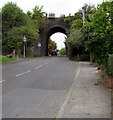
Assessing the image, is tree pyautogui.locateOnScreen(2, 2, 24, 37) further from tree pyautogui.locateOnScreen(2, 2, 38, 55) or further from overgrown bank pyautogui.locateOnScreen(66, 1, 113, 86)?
overgrown bank pyautogui.locateOnScreen(66, 1, 113, 86)

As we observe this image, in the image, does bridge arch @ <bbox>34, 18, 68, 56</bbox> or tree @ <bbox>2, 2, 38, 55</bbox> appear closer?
tree @ <bbox>2, 2, 38, 55</bbox>

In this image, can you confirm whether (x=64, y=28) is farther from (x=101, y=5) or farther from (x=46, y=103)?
(x=46, y=103)

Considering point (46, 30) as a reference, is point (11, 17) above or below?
above

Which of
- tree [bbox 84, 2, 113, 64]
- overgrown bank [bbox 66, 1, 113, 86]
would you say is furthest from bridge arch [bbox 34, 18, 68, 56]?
tree [bbox 84, 2, 113, 64]

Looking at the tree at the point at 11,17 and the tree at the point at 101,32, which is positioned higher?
the tree at the point at 11,17

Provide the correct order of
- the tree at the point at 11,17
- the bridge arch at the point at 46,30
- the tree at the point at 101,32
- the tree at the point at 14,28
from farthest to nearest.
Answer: the bridge arch at the point at 46,30 → the tree at the point at 11,17 → the tree at the point at 14,28 → the tree at the point at 101,32

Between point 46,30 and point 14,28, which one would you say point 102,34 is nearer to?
point 14,28

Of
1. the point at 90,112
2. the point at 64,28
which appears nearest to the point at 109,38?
the point at 90,112

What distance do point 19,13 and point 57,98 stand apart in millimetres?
38059

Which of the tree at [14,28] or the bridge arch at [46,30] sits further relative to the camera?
the bridge arch at [46,30]

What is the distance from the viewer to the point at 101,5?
12.5 metres

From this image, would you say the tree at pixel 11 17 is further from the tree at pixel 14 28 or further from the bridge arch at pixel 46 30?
the bridge arch at pixel 46 30

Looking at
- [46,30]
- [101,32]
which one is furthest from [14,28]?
[101,32]

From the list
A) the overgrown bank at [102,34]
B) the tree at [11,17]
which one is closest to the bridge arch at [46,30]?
the tree at [11,17]
